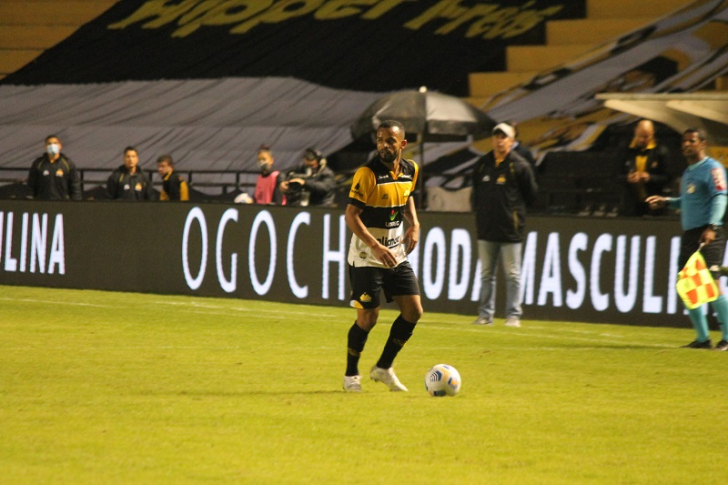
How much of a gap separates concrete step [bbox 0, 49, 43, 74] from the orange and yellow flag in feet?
83.2

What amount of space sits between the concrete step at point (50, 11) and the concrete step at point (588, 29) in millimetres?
13369

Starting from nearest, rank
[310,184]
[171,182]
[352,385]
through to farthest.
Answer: [352,385], [310,184], [171,182]

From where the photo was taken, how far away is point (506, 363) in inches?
448

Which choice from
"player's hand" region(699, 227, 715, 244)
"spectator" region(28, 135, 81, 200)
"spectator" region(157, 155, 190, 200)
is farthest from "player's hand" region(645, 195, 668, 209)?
"spectator" region(28, 135, 81, 200)

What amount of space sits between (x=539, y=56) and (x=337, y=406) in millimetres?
19885

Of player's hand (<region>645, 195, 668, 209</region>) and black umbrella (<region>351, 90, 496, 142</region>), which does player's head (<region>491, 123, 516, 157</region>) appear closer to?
player's hand (<region>645, 195, 668, 209</region>)

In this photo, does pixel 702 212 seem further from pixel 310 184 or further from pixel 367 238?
pixel 310 184

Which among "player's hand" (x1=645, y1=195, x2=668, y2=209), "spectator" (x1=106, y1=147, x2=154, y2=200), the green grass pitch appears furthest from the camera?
"spectator" (x1=106, y1=147, x2=154, y2=200)

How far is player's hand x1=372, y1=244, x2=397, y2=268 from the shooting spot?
922cm

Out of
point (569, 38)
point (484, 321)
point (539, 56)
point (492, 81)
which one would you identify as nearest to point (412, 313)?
point (484, 321)

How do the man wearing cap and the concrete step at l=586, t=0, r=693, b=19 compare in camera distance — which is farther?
the concrete step at l=586, t=0, r=693, b=19

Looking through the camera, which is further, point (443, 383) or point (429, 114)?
point (429, 114)

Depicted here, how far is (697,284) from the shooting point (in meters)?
12.1

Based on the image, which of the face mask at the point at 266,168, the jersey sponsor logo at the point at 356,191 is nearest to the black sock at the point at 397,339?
Result: the jersey sponsor logo at the point at 356,191
